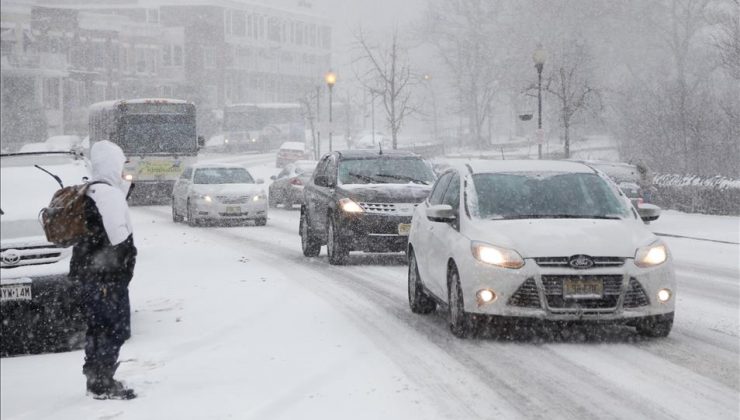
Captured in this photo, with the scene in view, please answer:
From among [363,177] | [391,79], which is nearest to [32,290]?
[363,177]

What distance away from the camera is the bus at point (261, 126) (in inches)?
3406

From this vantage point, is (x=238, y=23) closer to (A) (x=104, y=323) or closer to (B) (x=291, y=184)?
(B) (x=291, y=184)

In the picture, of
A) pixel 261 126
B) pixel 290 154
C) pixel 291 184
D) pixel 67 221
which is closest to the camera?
pixel 67 221

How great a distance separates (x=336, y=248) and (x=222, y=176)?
12.6 m

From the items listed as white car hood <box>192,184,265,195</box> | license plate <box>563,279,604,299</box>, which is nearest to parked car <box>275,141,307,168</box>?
white car hood <box>192,184,265,195</box>

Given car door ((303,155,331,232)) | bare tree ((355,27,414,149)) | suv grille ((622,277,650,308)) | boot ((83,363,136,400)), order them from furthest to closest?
bare tree ((355,27,414,149)) → car door ((303,155,331,232)) → suv grille ((622,277,650,308)) → boot ((83,363,136,400))

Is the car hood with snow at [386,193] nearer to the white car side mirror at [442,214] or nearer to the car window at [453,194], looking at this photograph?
the car window at [453,194]

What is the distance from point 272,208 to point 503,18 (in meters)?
54.9

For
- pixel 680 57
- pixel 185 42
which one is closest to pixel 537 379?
pixel 680 57

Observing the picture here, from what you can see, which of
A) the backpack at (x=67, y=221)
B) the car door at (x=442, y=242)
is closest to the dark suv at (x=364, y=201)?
the car door at (x=442, y=242)

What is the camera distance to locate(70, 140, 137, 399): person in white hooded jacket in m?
7.11

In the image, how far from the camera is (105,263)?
7.11m

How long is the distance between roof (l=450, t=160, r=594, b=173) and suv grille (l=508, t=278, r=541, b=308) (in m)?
2.00

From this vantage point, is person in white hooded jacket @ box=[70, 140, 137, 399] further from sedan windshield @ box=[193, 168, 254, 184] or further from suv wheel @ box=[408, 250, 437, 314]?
sedan windshield @ box=[193, 168, 254, 184]
